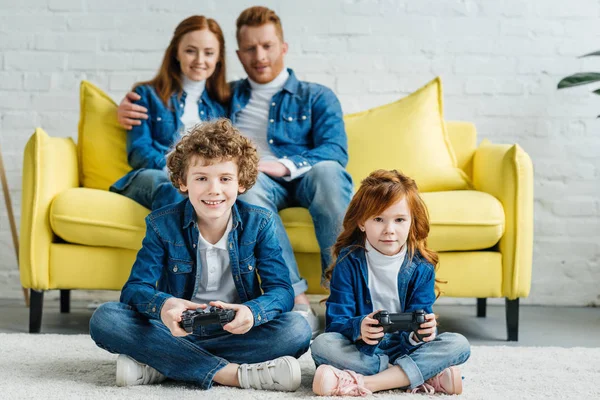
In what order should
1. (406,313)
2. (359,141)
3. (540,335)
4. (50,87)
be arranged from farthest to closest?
(50,87) → (359,141) → (540,335) → (406,313)

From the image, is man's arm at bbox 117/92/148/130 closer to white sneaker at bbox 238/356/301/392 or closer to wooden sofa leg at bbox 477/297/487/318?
white sneaker at bbox 238/356/301/392

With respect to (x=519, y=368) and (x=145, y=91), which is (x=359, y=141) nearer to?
(x=145, y=91)

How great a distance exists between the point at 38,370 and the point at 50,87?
1619 mm

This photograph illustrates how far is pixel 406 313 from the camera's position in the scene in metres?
1.57

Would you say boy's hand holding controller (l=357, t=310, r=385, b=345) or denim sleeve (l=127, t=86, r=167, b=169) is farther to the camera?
denim sleeve (l=127, t=86, r=167, b=169)

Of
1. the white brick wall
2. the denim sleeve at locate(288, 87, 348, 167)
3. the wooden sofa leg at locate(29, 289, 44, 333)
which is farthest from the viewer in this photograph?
the white brick wall

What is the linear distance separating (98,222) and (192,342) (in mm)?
730

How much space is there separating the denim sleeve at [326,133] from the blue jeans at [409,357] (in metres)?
0.87

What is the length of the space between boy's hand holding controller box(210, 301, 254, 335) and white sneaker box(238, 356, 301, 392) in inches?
3.5

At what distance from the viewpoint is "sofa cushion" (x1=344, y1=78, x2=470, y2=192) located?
262 centimetres

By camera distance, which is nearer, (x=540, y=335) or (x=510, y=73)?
(x=540, y=335)

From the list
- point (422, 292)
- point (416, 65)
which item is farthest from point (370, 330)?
point (416, 65)

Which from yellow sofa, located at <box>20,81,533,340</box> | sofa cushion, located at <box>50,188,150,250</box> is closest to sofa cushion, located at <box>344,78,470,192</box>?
yellow sofa, located at <box>20,81,533,340</box>

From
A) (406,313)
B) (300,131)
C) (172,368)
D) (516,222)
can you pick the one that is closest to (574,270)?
(516,222)
